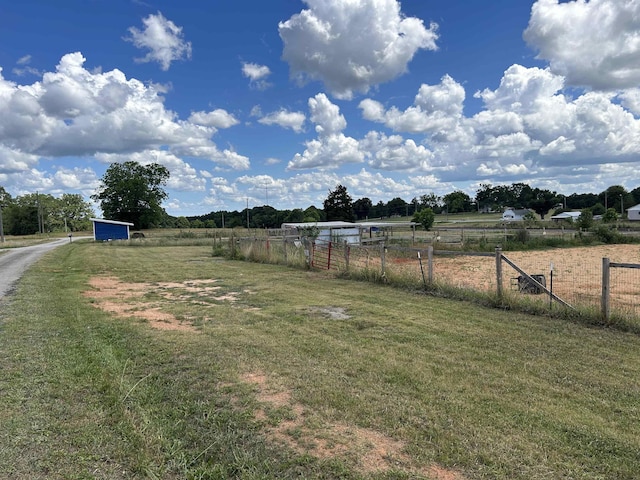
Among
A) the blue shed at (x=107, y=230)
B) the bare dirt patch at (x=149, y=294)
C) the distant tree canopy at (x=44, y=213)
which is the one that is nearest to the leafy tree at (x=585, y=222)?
the bare dirt patch at (x=149, y=294)

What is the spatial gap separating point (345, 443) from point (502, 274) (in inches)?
440

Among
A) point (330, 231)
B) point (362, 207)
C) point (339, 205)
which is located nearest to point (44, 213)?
point (339, 205)

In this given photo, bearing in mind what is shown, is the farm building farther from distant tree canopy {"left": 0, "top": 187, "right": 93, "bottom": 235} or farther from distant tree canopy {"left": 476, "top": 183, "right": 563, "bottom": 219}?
distant tree canopy {"left": 476, "top": 183, "right": 563, "bottom": 219}

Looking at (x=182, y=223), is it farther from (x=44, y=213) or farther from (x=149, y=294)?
(x=149, y=294)

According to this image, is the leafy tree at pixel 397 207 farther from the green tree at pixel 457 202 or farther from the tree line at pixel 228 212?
A: the green tree at pixel 457 202

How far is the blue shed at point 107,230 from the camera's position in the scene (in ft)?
150

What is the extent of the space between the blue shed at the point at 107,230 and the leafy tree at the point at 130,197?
33031 mm

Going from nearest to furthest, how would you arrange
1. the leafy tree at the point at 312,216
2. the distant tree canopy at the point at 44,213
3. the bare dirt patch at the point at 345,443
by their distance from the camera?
the bare dirt patch at the point at 345,443, the leafy tree at the point at 312,216, the distant tree canopy at the point at 44,213

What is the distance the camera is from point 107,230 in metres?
46.2

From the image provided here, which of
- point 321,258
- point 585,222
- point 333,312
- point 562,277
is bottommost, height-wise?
point 562,277

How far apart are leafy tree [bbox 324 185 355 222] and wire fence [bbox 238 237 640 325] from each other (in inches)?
2247

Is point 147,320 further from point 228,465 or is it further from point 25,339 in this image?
point 228,465

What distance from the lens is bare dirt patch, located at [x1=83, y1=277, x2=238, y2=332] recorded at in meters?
7.86

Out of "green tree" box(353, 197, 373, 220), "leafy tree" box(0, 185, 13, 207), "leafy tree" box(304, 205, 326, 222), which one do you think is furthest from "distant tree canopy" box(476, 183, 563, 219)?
"leafy tree" box(0, 185, 13, 207)
